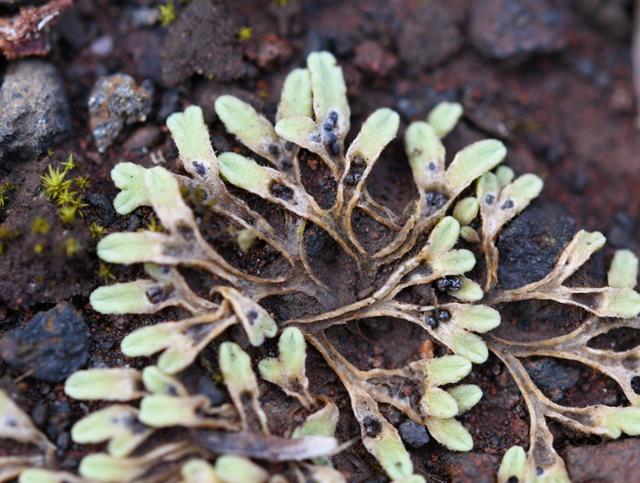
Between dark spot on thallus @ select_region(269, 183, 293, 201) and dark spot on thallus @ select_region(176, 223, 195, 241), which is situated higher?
dark spot on thallus @ select_region(176, 223, 195, 241)

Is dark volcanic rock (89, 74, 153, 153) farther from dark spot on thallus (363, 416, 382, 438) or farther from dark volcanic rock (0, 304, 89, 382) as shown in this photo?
dark spot on thallus (363, 416, 382, 438)

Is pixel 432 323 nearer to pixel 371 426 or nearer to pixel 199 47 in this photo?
pixel 371 426

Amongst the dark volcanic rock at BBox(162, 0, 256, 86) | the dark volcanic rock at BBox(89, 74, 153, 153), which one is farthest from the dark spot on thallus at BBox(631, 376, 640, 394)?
the dark volcanic rock at BBox(89, 74, 153, 153)

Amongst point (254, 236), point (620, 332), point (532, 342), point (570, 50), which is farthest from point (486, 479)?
point (570, 50)

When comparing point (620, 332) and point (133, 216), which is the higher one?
point (133, 216)

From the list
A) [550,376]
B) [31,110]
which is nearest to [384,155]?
[550,376]

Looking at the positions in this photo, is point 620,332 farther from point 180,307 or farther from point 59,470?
point 59,470

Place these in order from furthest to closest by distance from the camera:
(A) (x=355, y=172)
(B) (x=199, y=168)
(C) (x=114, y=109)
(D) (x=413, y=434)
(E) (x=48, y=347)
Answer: (C) (x=114, y=109) → (A) (x=355, y=172) → (B) (x=199, y=168) → (D) (x=413, y=434) → (E) (x=48, y=347)
